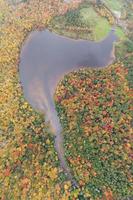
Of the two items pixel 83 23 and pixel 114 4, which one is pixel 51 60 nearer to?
pixel 83 23

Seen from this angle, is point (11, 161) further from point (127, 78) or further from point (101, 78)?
point (127, 78)

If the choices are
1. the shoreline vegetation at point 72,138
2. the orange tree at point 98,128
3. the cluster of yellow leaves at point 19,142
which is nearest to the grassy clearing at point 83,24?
the cluster of yellow leaves at point 19,142

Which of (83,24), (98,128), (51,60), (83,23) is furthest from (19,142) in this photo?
(83,23)

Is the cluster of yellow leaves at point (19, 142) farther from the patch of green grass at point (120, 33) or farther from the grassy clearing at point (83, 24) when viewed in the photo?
the patch of green grass at point (120, 33)

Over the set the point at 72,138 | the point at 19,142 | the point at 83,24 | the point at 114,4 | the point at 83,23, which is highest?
the point at 114,4

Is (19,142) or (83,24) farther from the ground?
(83,24)

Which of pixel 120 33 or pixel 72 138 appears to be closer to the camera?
pixel 72 138
